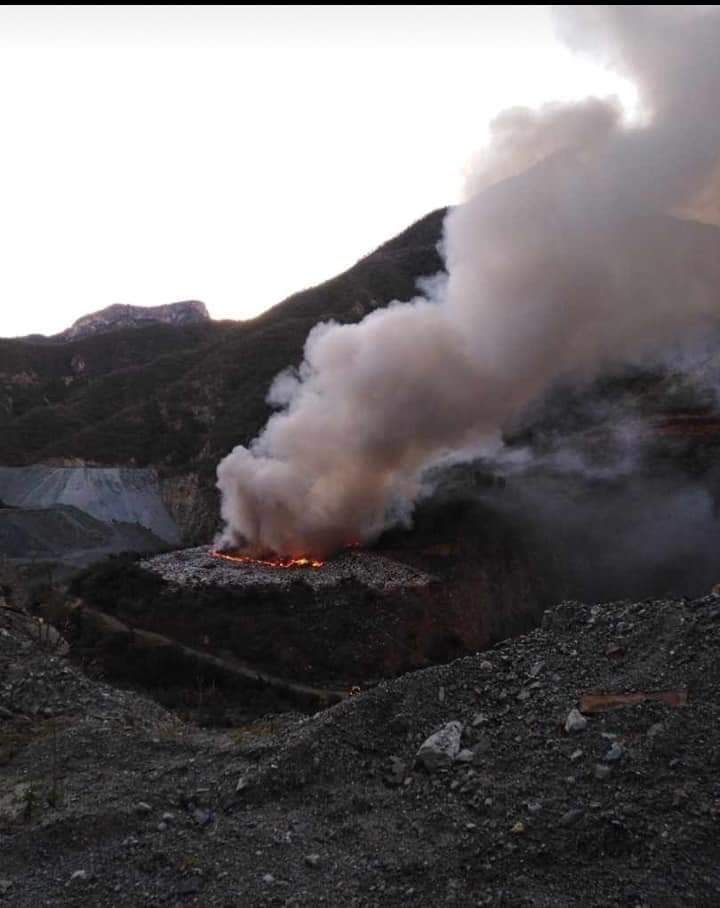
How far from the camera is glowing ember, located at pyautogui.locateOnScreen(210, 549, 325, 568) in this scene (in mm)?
31938

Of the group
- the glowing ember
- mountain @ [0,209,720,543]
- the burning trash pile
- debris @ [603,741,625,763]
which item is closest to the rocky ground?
debris @ [603,741,625,763]

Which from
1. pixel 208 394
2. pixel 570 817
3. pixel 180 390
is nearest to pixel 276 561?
pixel 570 817

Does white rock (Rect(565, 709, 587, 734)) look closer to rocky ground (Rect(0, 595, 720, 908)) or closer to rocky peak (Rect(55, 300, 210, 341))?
rocky ground (Rect(0, 595, 720, 908))

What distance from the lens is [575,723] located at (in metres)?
6.91

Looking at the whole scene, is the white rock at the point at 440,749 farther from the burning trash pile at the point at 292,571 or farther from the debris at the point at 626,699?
the burning trash pile at the point at 292,571

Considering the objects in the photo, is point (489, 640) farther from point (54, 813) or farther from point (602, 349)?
point (54, 813)

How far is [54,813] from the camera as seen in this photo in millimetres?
6832

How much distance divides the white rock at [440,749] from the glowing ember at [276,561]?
79.7 feet

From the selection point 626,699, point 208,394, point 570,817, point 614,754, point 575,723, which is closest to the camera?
point 570,817

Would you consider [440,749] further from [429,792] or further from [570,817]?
[570,817]

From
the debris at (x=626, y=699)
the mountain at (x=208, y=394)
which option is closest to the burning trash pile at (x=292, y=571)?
the mountain at (x=208, y=394)

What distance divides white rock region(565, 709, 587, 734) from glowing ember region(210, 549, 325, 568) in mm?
24759

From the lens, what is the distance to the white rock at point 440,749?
7.05 m

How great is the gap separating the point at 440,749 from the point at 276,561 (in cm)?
2653
